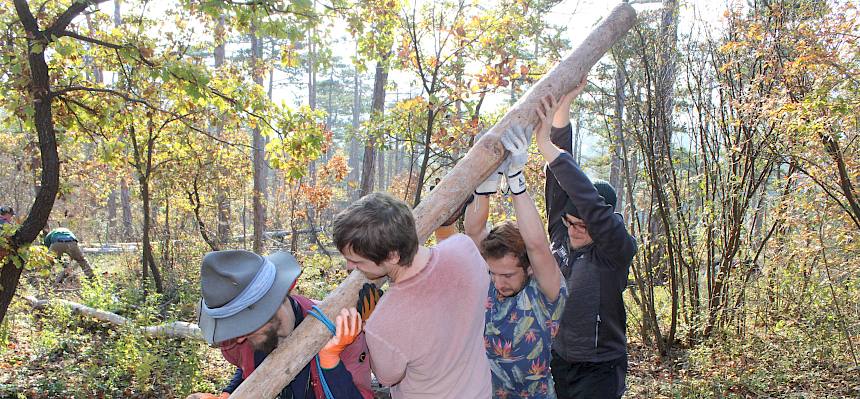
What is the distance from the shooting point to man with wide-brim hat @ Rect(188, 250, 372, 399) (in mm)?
1573

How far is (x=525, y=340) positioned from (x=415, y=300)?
74 centimetres

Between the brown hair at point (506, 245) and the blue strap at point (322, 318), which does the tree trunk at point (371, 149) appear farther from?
the blue strap at point (322, 318)

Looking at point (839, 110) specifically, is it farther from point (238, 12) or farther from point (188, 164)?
point (188, 164)

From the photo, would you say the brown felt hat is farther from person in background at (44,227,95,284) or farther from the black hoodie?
person in background at (44,227,95,284)

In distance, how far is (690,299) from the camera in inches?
214

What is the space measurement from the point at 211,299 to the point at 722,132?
499 centimetres

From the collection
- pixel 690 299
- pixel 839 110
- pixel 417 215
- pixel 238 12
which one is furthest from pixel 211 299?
pixel 690 299

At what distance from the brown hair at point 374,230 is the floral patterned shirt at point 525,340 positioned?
2.61 feet

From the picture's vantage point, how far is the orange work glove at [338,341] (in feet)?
5.27

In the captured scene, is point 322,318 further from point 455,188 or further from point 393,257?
point 455,188

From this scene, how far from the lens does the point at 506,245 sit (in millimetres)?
2121

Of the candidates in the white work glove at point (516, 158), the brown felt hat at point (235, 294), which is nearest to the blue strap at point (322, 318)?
the brown felt hat at point (235, 294)

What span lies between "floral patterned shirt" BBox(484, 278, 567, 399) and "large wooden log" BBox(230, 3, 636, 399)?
0.48 m

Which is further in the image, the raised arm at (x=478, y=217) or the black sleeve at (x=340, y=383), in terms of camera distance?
the raised arm at (x=478, y=217)
